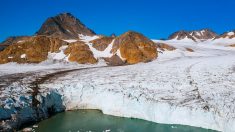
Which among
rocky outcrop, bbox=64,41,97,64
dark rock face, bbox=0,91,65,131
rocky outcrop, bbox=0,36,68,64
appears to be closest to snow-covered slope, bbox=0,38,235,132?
dark rock face, bbox=0,91,65,131

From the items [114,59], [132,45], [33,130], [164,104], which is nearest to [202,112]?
[164,104]

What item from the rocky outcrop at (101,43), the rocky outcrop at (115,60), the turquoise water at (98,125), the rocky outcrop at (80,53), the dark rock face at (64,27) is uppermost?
the dark rock face at (64,27)

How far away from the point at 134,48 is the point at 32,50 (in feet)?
62.5

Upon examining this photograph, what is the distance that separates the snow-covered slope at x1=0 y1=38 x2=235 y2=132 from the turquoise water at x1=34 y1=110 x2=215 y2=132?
813 millimetres

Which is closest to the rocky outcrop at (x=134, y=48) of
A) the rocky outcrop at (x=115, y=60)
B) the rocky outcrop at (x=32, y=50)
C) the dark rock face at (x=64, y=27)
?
the rocky outcrop at (x=115, y=60)

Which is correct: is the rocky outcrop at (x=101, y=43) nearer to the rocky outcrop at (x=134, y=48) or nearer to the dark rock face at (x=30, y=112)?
the rocky outcrop at (x=134, y=48)

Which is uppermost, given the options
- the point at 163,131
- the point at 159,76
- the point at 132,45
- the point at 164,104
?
the point at 132,45

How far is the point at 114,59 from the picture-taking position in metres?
59.9

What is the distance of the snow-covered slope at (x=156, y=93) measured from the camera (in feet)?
87.2

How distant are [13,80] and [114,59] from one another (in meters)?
26.2

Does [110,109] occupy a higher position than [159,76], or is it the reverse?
[159,76]

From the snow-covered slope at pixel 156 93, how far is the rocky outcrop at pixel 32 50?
952 inches

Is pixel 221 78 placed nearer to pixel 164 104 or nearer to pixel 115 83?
pixel 164 104

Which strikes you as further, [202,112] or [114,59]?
[114,59]
